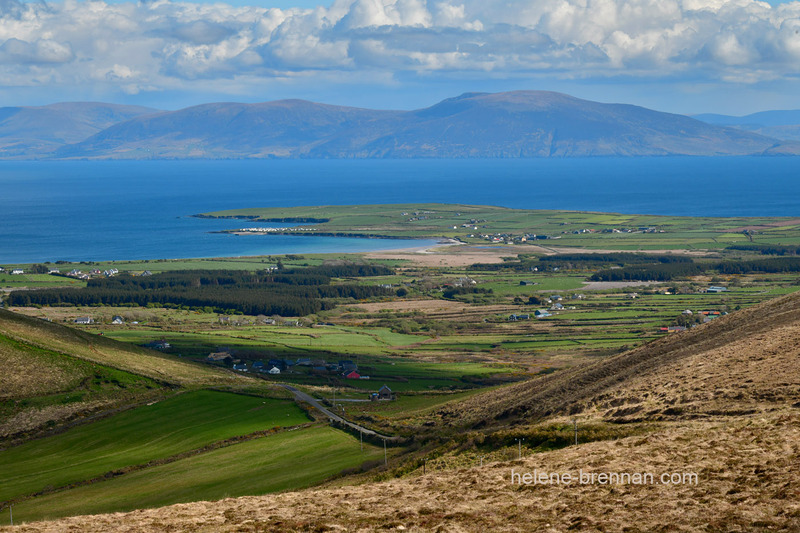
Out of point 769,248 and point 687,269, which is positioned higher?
point 769,248

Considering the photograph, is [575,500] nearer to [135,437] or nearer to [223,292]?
[135,437]

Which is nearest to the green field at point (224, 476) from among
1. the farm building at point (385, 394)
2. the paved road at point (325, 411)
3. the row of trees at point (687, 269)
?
the paved road at point (325, 411)

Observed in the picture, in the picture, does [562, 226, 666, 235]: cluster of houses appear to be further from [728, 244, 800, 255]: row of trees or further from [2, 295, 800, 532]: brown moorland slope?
[2, 295, 800, 532]: brown moorland slope

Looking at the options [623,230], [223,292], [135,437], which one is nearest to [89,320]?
[223,292]

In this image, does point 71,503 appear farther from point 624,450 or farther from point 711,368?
point 711,368

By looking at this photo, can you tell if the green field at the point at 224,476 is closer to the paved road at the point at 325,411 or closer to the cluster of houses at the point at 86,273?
the paved road at the point at 325,411

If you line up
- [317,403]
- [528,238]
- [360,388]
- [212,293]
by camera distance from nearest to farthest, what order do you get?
1. [317,403]
2. [360,388]
3. [212,293]
4. [528,238]

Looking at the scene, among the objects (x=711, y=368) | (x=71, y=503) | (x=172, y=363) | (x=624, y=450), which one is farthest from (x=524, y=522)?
(x=172, y=363)
